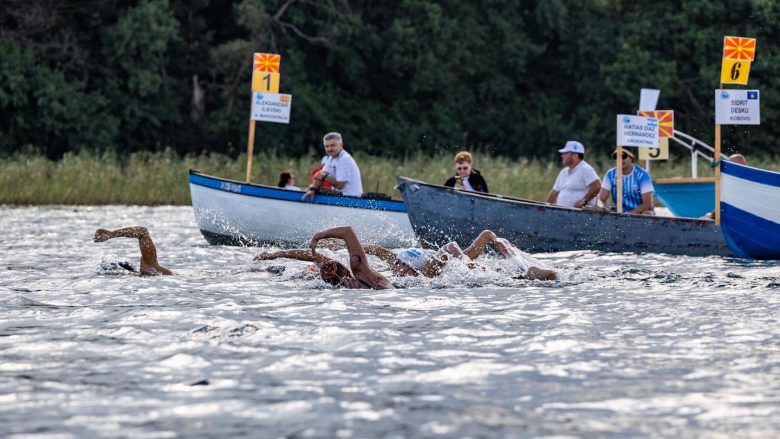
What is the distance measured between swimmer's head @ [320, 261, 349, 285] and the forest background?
29569 millimetres

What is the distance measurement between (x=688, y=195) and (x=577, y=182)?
6.83 meters

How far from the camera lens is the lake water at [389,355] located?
21.1 feet

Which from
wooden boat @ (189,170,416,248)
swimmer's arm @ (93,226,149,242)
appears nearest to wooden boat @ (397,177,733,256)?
wooden boat @ (189,170,416,248)

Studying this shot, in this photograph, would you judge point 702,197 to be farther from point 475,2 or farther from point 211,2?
point 475,2

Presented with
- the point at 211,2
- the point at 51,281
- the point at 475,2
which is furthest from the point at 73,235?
the point at 475,2

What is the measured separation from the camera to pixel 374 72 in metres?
50.0

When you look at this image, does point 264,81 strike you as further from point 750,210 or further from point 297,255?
point 297,255

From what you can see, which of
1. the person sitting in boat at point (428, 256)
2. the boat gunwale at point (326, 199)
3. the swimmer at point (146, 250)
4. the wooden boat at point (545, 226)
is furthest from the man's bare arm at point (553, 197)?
the swimmer at point (146, 250)

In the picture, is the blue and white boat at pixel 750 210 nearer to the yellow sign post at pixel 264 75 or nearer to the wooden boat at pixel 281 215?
the wooden boat at pixel 281 215

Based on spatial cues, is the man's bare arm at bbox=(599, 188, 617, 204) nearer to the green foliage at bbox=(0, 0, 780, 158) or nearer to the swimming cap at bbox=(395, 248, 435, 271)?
the swimming cap at bbox=(395, 248, 435, 271)

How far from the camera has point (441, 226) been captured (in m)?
16.8

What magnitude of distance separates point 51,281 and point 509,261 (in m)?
4.23

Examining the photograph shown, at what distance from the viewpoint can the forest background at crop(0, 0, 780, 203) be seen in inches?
1645

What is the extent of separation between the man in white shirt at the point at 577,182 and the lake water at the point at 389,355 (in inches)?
145
